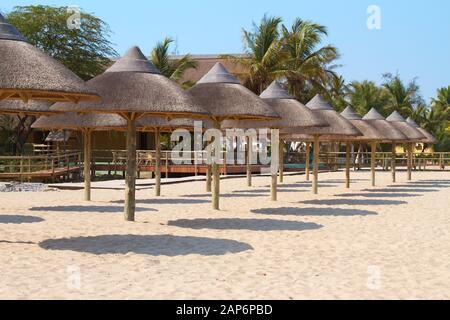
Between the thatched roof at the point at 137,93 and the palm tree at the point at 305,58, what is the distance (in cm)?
2588

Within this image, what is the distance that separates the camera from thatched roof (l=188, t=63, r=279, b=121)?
13844mm

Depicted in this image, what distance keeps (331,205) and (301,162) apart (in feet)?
78.3

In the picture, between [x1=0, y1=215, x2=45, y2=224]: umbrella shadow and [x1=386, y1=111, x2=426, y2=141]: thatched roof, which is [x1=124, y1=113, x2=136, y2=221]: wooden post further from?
[x1=386, y1=111, x2=426, y2=141]: thatched roof

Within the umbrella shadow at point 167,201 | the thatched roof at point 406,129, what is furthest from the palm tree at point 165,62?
the umbrella shadow at point 167,201

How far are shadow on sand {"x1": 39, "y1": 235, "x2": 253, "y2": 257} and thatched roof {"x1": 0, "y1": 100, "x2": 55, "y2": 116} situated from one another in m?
Answer: 4.13

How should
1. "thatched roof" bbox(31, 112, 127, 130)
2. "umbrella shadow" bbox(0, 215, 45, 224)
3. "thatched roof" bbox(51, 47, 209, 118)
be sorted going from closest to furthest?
"thatched roof" bbox(51, 47, 209, 118)
"umbrella shadow" bbox(0, 215, 45, 224)
"thatched roof" bbox(31, 112, 127, 130)

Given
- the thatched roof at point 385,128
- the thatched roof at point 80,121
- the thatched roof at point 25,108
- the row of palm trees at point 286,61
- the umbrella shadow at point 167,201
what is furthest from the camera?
the row of palm trees at point 286,61

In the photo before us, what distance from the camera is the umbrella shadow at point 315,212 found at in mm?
14532

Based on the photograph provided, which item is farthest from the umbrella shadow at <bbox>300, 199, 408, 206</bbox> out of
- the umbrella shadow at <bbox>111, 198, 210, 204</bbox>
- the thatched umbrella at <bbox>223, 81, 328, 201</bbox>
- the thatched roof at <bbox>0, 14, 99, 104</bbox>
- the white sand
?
the thatched roof at <bbox>0, 14, 99, 104</bbox>

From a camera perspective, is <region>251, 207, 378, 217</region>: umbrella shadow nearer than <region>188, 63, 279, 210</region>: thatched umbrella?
No

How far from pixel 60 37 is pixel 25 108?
23100 mm

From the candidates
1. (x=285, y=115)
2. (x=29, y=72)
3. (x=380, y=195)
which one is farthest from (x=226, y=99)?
(x=380, y=195)

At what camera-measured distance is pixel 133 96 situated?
36.9 ft

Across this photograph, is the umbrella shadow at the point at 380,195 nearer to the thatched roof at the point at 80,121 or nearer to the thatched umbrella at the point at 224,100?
the thatched umbrella at the point at 224,100
